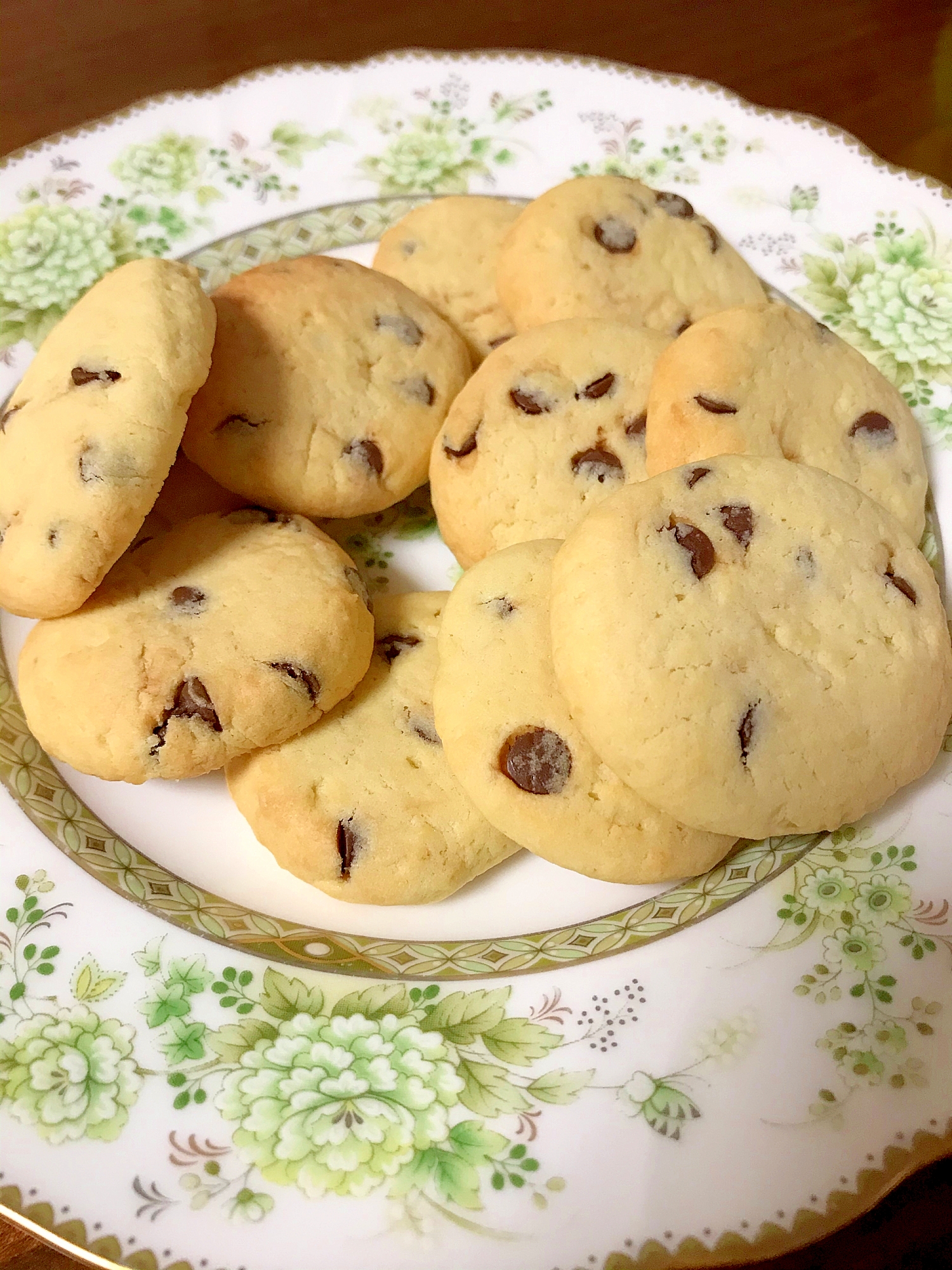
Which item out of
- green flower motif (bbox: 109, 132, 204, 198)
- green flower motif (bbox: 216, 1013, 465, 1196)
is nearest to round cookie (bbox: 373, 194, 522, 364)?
green flower motif (bbox: 109, 132, 204, 198)

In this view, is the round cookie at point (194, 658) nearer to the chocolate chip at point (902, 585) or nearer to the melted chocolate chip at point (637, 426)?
the melted chocolate chip at point (637, 426)

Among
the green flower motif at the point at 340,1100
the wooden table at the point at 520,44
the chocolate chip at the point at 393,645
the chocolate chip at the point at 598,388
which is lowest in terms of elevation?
the green flower motif at the point at 340,1100

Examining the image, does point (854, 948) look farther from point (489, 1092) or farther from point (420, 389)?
point (420, 389)

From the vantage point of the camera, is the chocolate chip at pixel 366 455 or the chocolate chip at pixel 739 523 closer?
the chocolate chip at pixel 739 523

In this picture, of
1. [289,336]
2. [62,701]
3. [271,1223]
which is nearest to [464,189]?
[289,336]

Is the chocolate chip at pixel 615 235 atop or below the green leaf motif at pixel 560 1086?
atop

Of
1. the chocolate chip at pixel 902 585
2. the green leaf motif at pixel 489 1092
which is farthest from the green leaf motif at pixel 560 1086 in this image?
the chocolate chip at pixel 902 585
